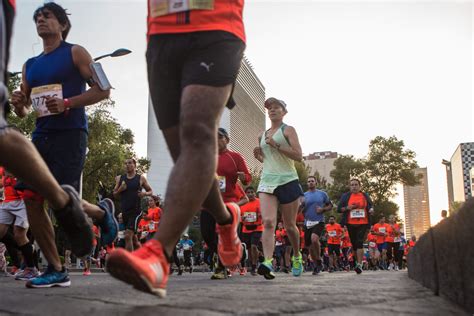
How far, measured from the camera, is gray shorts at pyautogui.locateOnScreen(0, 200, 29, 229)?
6750 millimetres

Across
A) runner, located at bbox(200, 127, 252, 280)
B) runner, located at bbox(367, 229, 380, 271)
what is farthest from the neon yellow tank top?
runner, located at bbox(367, 229, 380, 271)

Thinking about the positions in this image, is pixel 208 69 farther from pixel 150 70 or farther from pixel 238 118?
pixel 238 118

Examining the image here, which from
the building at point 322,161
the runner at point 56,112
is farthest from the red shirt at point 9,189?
the building at point 322,161

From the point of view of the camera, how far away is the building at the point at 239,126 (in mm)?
90062

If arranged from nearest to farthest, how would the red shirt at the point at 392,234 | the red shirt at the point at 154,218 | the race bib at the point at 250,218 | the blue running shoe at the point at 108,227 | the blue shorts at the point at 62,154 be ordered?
the blue running shoe at the point at 108,227 → the blue shorts at the point at 62,154 → the race bib at the point at 250,218 → the red shirt at the point at 154,218 → the red shirt at the point at 392,234

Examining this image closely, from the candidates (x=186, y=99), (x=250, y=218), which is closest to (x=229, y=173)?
(x=250, y=218)

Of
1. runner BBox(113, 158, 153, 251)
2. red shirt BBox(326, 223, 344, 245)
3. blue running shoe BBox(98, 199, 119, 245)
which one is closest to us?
blue running shoe BBox(98, 199, 119, 245)

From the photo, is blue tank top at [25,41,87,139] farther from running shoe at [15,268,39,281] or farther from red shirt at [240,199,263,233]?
red shirt at [240,199,263,233]

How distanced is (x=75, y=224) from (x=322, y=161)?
468ft

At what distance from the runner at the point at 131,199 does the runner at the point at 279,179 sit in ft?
9.65

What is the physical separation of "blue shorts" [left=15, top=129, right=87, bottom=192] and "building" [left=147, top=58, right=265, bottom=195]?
73.7 meters

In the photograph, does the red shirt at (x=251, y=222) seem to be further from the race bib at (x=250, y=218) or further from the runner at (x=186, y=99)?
the runner at (x=186, y=99)

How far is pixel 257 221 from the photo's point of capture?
11.1 meters

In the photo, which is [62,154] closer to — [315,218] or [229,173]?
[229,173]
